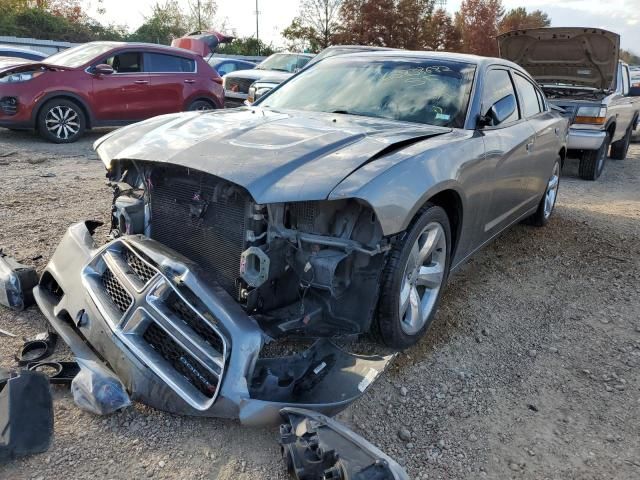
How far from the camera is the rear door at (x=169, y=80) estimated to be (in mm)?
9828

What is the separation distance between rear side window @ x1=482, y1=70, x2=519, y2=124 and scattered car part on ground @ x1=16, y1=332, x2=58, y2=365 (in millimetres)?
3035

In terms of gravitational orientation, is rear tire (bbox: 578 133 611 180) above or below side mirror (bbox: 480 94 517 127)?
below

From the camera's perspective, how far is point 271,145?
9.23ft

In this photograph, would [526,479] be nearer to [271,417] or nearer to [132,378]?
[271,417]

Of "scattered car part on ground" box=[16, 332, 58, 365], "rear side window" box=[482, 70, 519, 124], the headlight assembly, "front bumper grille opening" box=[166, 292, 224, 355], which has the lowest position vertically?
"scattered car part on ground" box=[16, 332, 58, 365]

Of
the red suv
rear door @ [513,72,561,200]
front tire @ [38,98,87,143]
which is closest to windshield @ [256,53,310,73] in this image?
the red suv

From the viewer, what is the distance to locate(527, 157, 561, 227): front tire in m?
5.50

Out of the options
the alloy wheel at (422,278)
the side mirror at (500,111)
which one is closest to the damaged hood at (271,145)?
the side mirror at (500,111)

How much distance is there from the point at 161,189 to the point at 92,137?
774cm

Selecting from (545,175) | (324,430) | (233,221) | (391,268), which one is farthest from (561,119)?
(324,430)

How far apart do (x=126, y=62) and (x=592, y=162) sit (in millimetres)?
7869

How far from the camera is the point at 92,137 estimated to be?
985 centimetres

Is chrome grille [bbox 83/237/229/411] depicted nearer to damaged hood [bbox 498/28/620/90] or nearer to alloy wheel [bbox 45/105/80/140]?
alloy wheel [bbox 45/105/80/140]

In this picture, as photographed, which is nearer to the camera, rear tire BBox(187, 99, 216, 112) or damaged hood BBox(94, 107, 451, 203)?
damaged hood BBox(94, 107, 451, 203)
